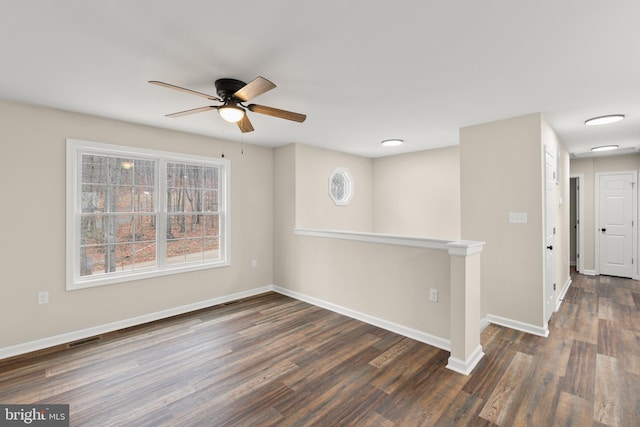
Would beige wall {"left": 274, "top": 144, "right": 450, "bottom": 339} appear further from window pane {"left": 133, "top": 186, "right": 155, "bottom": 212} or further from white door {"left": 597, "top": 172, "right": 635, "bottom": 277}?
white door {"left": 597, "top": 172, "right": 635, "bottom": 277}

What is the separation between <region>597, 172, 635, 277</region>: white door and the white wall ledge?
4972 millimetres

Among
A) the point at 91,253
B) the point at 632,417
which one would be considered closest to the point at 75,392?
the point at 91,253

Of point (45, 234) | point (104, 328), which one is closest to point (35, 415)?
point (104, 328)

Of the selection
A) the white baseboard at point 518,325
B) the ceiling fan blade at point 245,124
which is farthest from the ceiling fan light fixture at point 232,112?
the white baseboard at point 518,325

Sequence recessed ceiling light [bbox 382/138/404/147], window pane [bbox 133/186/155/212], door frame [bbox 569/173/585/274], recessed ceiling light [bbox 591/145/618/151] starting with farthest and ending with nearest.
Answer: door frame [bbox 569/173/585/274] → recessed ceiling light [bbox 591/145/618/151] → recessed ceiling light [bbox 382/138/404/147] → window pane [bbox 133/186/155/212]

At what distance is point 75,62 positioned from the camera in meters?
2.06

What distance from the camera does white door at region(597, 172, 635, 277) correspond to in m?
5.52

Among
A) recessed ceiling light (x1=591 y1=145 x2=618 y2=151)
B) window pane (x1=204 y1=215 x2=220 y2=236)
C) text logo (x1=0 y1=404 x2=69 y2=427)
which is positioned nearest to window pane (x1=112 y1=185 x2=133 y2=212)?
window pane (x1=204 y1=215 x2=220 y2=236)

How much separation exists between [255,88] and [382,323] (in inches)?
111

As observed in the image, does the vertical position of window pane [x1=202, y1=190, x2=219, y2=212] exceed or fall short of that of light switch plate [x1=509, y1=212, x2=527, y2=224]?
it exceeds it

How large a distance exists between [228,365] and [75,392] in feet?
3.69

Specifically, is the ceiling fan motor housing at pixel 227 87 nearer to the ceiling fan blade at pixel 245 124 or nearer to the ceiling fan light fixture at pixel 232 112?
the ceiling fan light fixture at pixel 232 112

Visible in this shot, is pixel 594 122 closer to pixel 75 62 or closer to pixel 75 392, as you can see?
pixel 75 62

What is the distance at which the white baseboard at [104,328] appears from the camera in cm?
285
